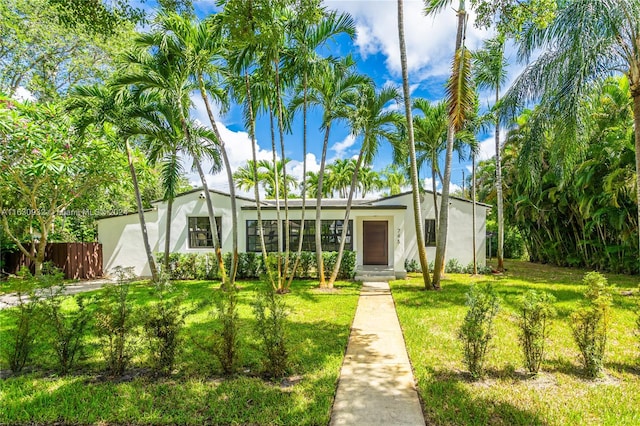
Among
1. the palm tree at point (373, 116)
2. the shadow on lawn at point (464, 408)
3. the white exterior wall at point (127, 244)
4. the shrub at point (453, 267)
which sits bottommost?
the shadow on lawn at point (464, 408)

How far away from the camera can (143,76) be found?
29.3 ft

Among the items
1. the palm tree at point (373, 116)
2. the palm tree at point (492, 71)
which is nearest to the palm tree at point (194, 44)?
the palm tree at point (373, 116)

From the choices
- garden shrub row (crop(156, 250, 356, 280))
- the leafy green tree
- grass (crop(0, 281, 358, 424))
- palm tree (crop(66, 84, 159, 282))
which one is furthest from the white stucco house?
grass (crop(0, 281, 358, 424))

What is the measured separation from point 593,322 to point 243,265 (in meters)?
11.6

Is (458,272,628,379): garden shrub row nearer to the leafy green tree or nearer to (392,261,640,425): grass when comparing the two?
(392,261,640,425): grass

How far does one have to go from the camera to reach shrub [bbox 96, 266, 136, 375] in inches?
164

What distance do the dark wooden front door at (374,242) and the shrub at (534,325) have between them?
37.6 feet

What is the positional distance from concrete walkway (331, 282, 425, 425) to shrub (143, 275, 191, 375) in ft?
7.69

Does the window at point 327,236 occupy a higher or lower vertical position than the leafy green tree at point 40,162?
lower

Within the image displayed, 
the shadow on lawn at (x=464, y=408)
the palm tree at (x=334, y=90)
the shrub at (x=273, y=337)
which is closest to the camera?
the shadow on lawn at (x=464, y=408)

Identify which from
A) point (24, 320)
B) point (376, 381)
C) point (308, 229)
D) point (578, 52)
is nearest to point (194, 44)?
point (24, 320)

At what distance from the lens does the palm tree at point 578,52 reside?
6121 mm

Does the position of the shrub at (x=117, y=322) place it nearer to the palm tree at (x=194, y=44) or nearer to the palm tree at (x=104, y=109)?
the palm tree at (x=104, y=109)

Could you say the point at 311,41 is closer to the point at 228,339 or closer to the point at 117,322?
the point at 228,339
